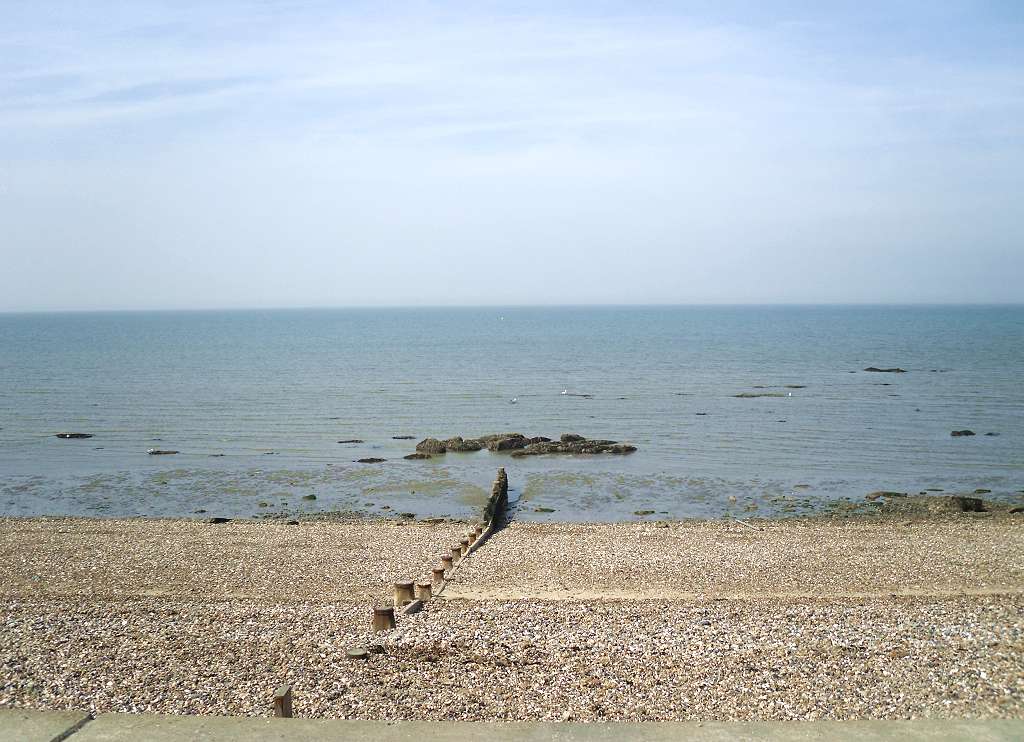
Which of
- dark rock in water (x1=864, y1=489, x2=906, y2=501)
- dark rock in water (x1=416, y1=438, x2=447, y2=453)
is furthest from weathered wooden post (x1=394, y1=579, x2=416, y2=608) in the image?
dark rock in water (x1=416, y1=438, x2=447, y2=453)

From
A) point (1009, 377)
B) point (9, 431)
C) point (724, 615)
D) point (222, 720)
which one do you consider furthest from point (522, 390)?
point (222, 720)

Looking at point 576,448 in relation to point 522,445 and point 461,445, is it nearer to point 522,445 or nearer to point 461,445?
point 522,445

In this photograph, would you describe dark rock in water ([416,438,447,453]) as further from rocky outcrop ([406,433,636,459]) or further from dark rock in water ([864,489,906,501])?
dark rock in water ([864,489,906,501])

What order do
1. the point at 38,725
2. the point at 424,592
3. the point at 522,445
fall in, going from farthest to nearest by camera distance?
the point at 522,445 → the point at 424,592 → the point at 38,725

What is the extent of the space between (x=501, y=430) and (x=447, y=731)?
37185mm

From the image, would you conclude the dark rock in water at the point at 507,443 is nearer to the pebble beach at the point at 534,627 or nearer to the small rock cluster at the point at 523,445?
the small rock cluster at the point at 523,445

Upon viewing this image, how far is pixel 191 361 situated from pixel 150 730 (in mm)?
85878

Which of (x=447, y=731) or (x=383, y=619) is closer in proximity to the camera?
(x=447, y=731)

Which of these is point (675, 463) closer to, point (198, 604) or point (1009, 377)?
point (198, 604)

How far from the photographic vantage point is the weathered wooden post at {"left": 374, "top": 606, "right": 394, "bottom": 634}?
37.1ft

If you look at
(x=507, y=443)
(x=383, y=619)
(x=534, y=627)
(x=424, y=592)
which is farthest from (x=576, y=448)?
(x=383, y=619)

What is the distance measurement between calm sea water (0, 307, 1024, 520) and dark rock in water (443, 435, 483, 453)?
2.43 ft

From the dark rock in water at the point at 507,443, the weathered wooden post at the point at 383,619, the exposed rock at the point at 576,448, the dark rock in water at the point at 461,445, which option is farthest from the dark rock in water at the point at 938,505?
the weathered wooden post at the point at 383,619

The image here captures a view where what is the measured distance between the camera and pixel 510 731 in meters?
4.04
